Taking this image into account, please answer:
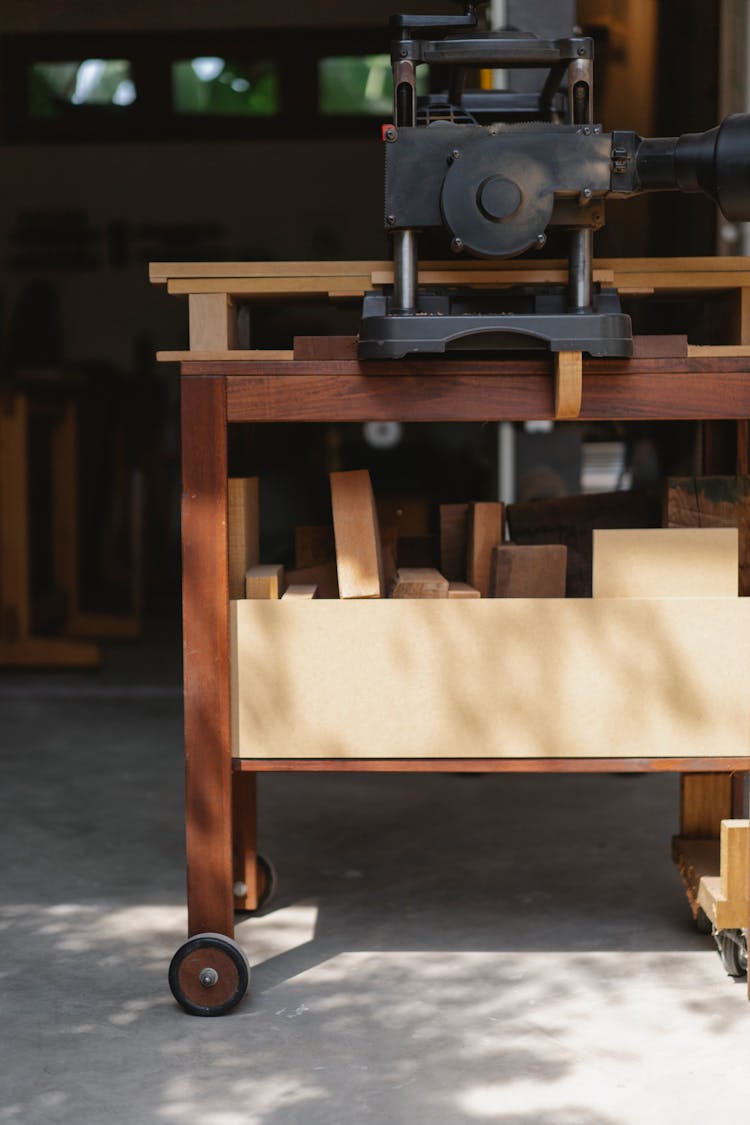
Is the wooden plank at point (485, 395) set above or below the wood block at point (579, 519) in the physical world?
above

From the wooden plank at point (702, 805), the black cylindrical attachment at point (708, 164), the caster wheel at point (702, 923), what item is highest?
the black cylindrical attachment at point (708, 164)

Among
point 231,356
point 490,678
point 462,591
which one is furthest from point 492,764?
point 231,356

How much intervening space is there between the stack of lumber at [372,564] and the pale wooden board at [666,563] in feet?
0.46

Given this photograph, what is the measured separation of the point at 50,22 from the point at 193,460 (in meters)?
5.29

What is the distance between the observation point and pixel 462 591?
7.36ft

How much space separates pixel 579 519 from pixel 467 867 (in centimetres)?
79

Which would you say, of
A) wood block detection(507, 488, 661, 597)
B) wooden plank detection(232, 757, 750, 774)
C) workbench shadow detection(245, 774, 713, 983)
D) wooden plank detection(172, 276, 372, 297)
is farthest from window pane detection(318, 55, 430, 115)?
wooden plank detection(232, 757, 750, 774)

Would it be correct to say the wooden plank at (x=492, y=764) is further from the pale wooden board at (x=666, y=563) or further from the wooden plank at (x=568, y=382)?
the wooden plank at (x=568, y=382)

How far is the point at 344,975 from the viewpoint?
2.29 metres

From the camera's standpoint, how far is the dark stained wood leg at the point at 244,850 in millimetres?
2588

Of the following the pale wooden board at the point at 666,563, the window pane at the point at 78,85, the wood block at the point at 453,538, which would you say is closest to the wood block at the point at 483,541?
the wood block at the point at 453,538

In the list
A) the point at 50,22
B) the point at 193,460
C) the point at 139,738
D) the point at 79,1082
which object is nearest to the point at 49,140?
the point at 50,22

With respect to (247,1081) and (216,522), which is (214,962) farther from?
(216,522)

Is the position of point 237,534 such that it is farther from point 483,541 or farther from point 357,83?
point 357,83
